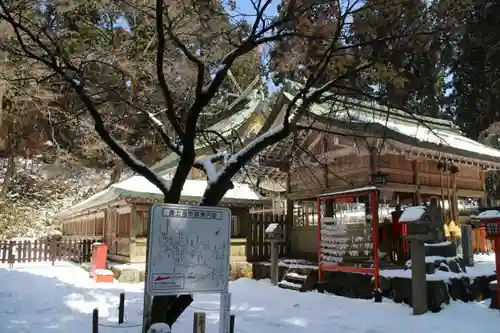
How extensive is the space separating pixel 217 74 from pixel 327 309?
614cm

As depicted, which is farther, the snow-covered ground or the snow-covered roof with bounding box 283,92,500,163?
the snow-covered roof with bounding box 283,92,500,163

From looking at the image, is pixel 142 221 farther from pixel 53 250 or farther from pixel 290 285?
pixel 290 285

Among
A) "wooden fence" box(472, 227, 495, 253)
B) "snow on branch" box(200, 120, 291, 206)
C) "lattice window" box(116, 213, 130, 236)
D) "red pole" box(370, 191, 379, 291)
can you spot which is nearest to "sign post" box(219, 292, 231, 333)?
"snow on branch" box(200, 120, 291, 206)

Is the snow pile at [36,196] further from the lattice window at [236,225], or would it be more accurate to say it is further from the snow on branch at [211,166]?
the snow on branch at [211,166]

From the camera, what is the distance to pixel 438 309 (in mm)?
9023

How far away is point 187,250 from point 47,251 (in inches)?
671

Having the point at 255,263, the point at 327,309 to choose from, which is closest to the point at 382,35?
the point at 327,309

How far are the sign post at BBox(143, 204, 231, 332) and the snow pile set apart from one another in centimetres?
2074

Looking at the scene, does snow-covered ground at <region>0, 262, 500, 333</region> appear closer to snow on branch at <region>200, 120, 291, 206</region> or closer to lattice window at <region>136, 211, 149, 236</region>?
snow on branch at <region>200, 120, 291, 206</region>

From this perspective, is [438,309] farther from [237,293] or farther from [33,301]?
[33,301]

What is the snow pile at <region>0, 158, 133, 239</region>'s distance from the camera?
993 inches

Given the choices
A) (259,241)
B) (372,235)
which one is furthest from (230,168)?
(259,241)

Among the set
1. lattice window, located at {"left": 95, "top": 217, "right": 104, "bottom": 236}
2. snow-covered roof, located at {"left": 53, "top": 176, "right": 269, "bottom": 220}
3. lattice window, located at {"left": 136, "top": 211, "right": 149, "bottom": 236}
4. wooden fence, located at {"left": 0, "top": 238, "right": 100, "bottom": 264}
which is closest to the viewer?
snow-covered roof, located at {"left": 53, "top": 176, "right": 269, "bottom": 220}

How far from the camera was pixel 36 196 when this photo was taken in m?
29.9
